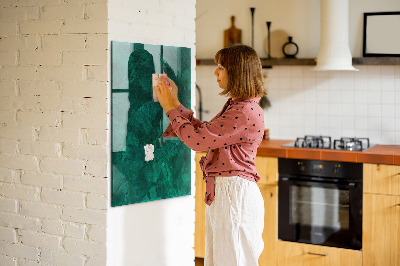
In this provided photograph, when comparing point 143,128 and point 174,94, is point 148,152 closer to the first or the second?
point 143,128

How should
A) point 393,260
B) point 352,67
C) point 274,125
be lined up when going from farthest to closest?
point 274,125 → point 352,67 → point 393,260

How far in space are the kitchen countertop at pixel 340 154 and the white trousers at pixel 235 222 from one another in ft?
4.66

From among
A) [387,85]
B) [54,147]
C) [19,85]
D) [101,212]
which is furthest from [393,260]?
[19,85]

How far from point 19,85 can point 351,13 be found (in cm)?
268

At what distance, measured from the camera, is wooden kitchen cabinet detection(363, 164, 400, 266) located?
3820mm

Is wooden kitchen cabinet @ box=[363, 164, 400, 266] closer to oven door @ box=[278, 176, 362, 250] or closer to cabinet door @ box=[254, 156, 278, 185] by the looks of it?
oven door @ box=[278, 176, 362, 250]

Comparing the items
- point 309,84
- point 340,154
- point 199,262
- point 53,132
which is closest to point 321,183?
point 340,154

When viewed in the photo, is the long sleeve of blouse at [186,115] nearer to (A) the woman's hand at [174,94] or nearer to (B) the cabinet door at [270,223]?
(A) the woman's hand at [174,94]

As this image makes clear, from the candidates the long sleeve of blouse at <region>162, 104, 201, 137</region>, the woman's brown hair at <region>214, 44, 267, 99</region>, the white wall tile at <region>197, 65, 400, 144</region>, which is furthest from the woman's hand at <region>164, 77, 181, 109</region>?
the white wall tile at <region>197, 65, 400, 144</region>

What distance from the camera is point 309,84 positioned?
4711 mm

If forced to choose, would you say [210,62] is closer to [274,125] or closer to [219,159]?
[274,125]

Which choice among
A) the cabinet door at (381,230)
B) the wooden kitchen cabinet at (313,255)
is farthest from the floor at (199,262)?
the cabinet door at (381,230)

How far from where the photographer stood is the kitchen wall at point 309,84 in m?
4.48

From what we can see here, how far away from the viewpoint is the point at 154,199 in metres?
2.95
